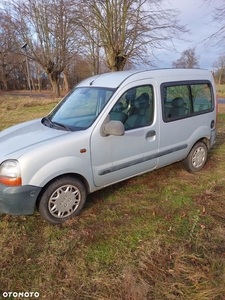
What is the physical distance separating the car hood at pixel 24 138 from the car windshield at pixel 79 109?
168mm

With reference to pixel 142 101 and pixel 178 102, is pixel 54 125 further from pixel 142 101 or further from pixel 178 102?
pixel 178 102

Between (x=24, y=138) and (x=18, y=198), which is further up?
(x=24, y=138)

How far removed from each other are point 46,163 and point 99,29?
1146cm

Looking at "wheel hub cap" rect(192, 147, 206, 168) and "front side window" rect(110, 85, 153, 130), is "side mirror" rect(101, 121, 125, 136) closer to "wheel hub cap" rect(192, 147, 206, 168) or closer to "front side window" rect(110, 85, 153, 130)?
"front side window" rect(110, 85, 153, 130)

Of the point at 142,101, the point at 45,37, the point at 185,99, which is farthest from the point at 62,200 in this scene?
the point at 45,37

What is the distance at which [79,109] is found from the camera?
3.40m

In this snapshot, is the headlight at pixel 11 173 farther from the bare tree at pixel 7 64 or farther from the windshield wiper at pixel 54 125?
the bare tree at pixel 7 64

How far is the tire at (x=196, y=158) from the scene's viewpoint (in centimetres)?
426

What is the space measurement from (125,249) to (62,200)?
0.99 metres

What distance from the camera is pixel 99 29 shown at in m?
11.8

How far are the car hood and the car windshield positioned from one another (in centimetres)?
17

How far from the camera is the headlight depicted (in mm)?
2422

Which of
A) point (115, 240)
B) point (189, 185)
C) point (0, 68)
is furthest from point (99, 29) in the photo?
point (0, 68)

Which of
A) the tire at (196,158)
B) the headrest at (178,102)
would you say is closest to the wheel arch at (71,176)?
the headrest at (178,102)
